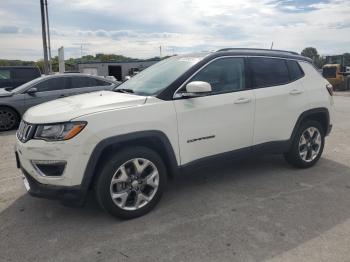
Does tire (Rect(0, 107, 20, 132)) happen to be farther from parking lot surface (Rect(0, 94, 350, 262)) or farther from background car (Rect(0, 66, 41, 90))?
parking lot surface (Rect(0, 94, 350, 262))

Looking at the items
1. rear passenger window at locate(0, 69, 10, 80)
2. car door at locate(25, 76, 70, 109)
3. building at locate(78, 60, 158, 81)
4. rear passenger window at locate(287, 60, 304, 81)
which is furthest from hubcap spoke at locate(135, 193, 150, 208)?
building at locate(78, 60, 158, 81)

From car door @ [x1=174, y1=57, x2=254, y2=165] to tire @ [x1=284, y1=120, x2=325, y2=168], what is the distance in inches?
38.0

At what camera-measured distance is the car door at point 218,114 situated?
3.59 m

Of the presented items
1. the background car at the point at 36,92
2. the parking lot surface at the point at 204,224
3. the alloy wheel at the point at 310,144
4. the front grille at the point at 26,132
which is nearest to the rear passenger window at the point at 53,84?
the background car at the point at 36,92

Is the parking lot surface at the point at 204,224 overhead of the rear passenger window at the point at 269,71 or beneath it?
beneath

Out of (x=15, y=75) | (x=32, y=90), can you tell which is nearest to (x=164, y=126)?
(x=32, y=90)

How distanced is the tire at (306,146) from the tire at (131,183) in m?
2.21

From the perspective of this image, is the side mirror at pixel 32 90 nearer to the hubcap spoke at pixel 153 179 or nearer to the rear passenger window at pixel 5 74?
the rear passenger window at pixel 5 74

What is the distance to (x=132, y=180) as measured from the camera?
336cm

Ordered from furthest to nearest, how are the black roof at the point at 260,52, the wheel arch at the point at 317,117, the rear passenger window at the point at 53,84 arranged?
the rear passenger window at the point at 53,84
the wheel arch at the point at 317,117
the black roof at the point at 260,52

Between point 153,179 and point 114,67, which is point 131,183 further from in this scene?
point 114,67

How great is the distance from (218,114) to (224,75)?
0.54 m

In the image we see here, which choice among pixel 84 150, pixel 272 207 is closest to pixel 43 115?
pixel 84 150

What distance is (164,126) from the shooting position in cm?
342
